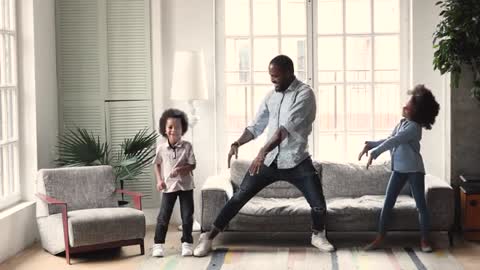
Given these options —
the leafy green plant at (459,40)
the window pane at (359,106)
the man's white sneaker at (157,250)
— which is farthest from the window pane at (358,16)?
the man's white sneaker at (157,250)

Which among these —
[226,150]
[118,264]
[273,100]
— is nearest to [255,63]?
[226,150]

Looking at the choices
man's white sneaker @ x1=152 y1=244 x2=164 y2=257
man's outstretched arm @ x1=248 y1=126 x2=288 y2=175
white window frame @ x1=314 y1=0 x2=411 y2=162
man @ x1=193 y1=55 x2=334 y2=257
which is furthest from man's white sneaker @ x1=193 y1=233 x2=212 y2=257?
white window frame @ x1=314 y1=0 x2=411 y2=162

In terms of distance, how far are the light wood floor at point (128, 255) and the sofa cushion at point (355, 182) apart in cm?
38

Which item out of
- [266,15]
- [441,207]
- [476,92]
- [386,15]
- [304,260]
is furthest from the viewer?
[266,15]

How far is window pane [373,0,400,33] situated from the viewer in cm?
770

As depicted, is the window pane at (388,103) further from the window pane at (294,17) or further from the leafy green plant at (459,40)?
the window pane at (294,17)

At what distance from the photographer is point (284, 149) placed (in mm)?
6352

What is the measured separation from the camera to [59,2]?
7762mm

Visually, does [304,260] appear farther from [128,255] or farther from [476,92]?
[476,92]

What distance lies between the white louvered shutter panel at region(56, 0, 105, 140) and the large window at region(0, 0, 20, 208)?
2.56 ft

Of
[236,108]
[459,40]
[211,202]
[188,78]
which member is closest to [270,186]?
[211,202]

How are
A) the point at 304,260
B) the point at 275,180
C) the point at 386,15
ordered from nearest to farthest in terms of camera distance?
the point at 304,260 → the point at 275,180 → the point at 386,15

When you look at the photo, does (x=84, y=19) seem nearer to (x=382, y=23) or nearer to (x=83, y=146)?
(x=83, y=146)

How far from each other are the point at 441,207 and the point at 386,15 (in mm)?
1935
